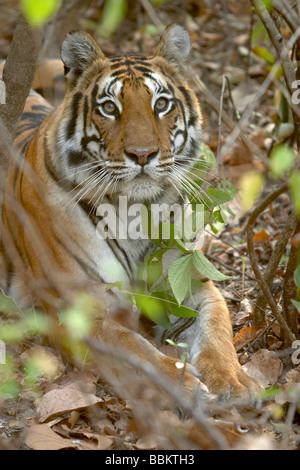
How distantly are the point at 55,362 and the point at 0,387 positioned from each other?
332mm

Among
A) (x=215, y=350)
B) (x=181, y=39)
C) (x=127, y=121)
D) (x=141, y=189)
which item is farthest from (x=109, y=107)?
(x=215, y=350)

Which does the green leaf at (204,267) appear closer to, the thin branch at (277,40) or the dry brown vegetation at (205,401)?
the dry brown vegetation at (205,401)

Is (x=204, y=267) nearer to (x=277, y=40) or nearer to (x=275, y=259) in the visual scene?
(x=275, y=259)

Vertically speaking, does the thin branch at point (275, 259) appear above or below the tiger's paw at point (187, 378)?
above

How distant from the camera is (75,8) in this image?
19.9 feet

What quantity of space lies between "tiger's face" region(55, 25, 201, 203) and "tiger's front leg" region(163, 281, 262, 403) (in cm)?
62

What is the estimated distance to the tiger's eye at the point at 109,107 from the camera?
2.97 m

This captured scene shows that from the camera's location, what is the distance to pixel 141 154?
2750 millimetres

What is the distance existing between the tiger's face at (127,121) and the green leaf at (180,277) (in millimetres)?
412

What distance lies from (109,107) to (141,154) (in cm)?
39

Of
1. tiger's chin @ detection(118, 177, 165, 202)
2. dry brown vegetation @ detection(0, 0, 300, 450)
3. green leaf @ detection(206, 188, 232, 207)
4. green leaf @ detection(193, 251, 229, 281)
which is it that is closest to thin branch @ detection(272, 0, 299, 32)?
dry brown vegetation @ detection(0, 0, 300, 450)

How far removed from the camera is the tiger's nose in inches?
108

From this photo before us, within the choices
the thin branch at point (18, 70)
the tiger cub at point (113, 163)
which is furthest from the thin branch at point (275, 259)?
the thin branch at point (18, 70)
